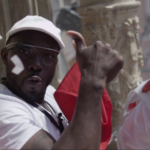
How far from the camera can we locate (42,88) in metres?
1.80

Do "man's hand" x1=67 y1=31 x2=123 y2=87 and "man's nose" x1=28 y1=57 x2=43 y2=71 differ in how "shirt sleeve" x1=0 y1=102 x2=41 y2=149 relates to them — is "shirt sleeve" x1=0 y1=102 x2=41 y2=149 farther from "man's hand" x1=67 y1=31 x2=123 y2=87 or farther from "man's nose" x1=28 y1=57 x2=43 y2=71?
"man's hand" x1=67 y1=31 x2=123 y2=87

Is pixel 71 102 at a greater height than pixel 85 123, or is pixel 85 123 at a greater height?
pixel 85 123

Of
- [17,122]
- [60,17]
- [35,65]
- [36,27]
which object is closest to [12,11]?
[36,27]

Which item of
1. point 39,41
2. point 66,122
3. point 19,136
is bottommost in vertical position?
point 66,122

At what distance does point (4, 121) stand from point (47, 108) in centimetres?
48

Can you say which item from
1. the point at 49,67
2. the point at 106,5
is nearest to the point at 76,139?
the point at 49,67

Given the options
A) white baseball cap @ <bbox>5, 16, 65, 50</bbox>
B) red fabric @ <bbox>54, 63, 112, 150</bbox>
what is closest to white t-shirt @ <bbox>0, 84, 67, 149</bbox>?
red fabric @ <bbox>54, 63, 112, 150</bbox>

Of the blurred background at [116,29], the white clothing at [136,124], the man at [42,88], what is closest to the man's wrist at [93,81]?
the man at [42,88]

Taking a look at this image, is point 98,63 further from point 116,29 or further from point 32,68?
point 116,29

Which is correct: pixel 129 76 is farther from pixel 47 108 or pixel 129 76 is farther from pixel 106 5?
pixel 47 108

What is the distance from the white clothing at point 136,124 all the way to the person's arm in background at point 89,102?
104 centimetres

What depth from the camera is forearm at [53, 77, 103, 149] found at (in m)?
1.36

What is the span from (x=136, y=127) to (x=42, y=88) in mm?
955

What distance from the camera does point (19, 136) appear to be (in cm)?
148
